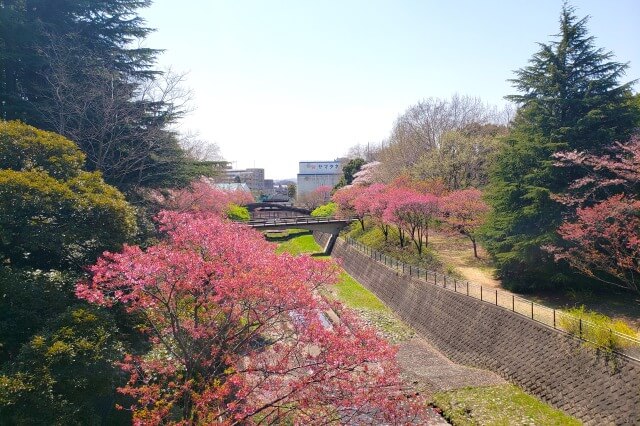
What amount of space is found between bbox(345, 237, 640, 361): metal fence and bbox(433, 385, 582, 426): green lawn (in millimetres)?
2198

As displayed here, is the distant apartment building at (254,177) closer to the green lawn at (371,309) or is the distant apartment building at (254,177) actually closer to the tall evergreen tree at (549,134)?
the green lawn at (371,309)

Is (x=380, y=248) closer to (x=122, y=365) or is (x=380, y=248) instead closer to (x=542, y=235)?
(x=542, y=235)

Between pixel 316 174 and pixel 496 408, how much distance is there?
4402 inches

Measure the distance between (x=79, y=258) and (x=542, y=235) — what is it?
1726cm

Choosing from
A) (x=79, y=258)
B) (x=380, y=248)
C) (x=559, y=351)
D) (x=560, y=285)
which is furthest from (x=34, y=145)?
(x=380, y=248)

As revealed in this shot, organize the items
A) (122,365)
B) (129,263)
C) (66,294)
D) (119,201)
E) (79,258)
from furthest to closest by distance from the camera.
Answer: (119,201), (79,258), (66,294), (129,263), (122,365)

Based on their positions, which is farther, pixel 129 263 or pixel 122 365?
pixel 129 263

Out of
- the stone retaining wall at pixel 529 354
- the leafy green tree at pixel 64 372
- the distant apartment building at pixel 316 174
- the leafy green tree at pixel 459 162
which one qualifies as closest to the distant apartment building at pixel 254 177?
the distant apartment building at pixel 316 174

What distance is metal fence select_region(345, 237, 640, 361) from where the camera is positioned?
9821mm

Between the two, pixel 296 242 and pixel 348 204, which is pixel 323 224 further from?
pixel 296 242

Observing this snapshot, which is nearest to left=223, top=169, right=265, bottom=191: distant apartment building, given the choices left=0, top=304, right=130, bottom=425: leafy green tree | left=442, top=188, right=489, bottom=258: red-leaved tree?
left=442, top=188, right=489, bottom=258: red-leaved tree

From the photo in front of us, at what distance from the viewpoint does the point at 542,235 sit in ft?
54.8

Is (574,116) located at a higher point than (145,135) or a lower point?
higher

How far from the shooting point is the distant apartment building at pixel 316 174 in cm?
11900
